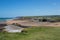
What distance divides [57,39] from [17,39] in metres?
2.98

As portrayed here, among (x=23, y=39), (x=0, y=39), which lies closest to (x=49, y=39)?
(x=23, y=39)

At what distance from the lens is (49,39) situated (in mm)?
11266

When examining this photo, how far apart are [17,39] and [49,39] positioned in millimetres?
2397

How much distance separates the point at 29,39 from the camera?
37.3ft

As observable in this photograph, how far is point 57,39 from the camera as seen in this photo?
1119 cm

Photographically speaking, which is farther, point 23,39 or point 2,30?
point 2,30

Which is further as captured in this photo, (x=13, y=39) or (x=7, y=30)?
(x=7, y=30)

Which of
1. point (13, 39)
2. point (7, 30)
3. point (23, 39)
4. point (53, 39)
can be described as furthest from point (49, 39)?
point (7, 30)

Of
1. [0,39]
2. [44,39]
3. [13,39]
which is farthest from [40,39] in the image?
[0,39]

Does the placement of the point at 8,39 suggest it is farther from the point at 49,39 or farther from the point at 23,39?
the point at 49,39

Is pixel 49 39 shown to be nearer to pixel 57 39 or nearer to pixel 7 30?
pixel 57 39

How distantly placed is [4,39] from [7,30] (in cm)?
376

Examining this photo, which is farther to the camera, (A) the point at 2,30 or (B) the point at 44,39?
(A) the point at 2,30

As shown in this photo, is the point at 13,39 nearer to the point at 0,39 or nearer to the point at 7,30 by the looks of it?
the point at 0,39
